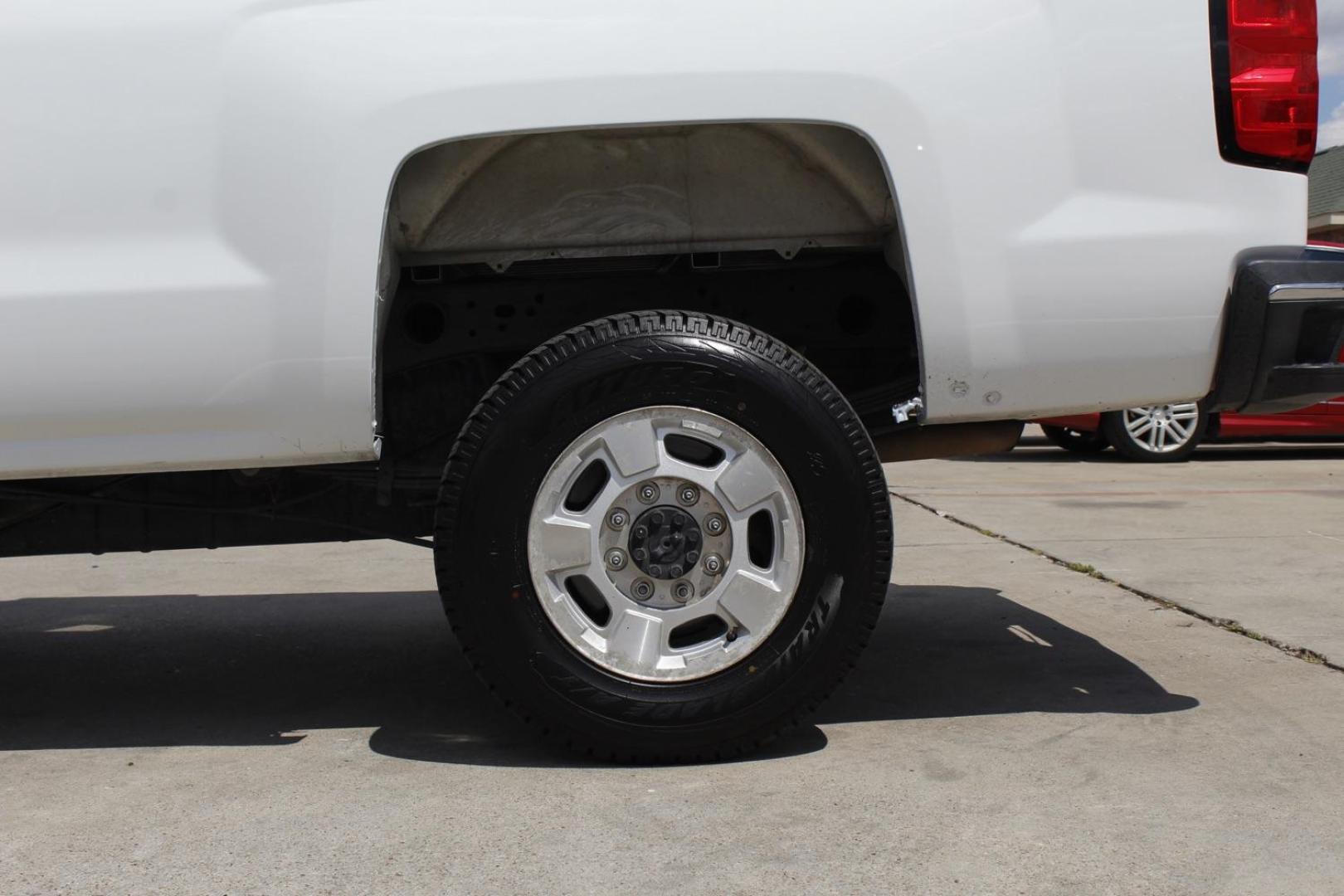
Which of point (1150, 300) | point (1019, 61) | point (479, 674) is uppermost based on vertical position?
point (1019, 61)

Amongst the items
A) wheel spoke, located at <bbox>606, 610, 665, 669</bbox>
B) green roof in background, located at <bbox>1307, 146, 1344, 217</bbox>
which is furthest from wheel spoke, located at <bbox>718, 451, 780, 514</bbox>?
green roof in background, located at <bbox>1307, 146, 1344, 217</bbox>

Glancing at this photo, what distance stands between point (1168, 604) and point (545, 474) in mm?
2796

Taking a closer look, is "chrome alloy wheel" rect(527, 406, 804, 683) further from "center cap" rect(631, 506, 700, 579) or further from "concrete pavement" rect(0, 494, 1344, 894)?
"concrete pavement" rect(0, 494, 1344, 894)

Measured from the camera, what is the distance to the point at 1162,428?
11305 mm

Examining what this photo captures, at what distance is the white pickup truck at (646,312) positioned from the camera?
3.09m

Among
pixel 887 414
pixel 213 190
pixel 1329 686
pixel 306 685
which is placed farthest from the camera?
pixel 306 685

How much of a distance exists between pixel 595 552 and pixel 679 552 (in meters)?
0.18

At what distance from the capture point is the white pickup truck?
3092 mm

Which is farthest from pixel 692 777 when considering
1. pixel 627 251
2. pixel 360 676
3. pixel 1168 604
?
pixel 1168 604

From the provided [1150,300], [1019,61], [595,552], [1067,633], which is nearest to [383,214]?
[595,552]

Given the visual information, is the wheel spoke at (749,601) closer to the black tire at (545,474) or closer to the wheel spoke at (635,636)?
the black tire at (545,474)

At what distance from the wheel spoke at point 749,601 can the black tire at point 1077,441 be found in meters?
9.33

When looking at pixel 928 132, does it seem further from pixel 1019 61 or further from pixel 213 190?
pixel 213 190

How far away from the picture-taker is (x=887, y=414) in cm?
363
